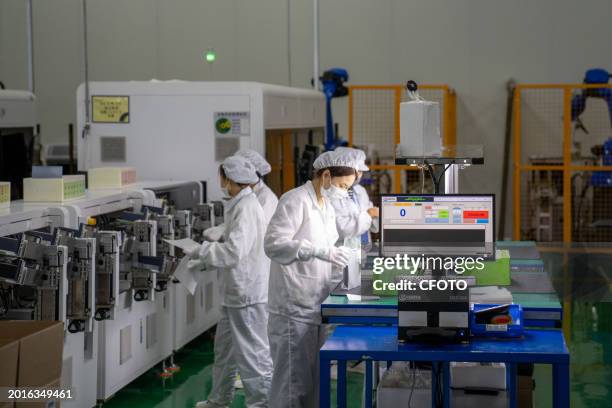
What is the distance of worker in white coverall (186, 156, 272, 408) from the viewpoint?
528 cm

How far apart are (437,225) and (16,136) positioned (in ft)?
11.4

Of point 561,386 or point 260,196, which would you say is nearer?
point 561,386

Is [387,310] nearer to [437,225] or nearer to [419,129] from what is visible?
[437,225]

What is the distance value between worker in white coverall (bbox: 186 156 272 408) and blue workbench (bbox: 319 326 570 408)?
1386mm

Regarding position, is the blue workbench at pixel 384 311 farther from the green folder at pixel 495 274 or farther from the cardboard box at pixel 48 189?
the cardboard box at pixel 48 189

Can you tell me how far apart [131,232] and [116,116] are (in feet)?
6.36

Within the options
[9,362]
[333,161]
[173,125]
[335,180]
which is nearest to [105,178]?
[173,125]

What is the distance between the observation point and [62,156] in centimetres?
1159

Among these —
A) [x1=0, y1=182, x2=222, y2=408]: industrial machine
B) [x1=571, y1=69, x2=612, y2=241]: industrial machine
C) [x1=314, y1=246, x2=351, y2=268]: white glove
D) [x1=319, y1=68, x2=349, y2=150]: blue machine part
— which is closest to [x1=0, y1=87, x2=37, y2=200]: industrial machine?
[x1=0, y1=182, x2=222, y2=408]: industrial machine

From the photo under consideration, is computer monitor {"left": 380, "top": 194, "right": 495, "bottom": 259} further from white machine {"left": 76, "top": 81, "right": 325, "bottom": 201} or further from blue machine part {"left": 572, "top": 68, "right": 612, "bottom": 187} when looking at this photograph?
blue machine part {"left": 572, "top": 68, "right": 612, "bottom": 187}

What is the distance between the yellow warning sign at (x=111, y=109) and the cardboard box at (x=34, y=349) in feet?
12.8

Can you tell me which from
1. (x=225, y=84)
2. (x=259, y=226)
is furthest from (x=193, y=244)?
(x=225, y=84)

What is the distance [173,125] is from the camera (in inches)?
289

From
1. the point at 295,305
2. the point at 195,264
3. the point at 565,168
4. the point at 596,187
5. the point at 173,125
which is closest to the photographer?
the point at 295,305
